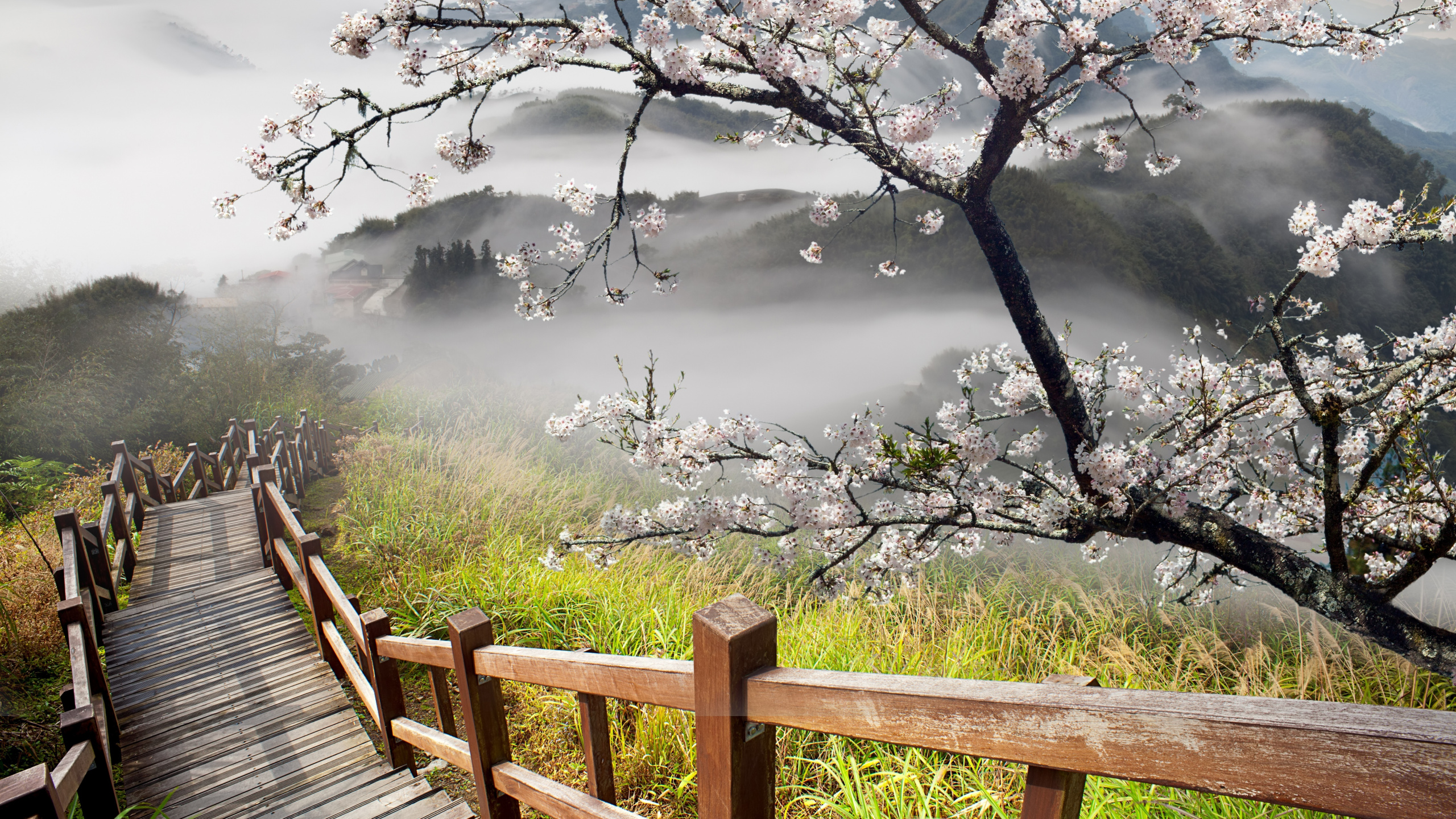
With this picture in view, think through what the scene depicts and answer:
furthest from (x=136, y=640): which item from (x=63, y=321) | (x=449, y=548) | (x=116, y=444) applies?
(x=63, y=321)

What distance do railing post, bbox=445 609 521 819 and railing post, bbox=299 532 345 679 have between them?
222 centimetres

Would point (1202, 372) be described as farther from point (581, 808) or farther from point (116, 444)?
point (116, 444)

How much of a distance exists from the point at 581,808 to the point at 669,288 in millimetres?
1848

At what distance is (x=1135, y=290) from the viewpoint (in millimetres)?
8328

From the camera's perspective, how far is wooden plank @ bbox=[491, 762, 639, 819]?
136cm

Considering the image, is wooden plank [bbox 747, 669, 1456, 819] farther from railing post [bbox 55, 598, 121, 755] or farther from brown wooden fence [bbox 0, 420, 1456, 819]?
railing post [bbox 55, 598, 121, 755]

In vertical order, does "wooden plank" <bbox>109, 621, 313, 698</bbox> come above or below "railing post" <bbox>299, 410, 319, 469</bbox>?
below

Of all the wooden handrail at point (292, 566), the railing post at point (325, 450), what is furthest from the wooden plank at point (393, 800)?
the railing post at point (325, 450)

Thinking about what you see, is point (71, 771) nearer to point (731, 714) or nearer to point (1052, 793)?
point (731, 714)

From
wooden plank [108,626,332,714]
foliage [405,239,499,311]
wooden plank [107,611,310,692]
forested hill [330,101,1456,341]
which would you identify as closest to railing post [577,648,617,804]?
wooden plank [108,626,332,714]

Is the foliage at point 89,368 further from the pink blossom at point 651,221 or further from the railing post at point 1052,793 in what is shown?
the railing post at point 1052,793

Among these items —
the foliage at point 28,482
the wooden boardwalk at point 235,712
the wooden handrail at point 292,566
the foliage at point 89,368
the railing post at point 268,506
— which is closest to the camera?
the wooden boardwalk at point 235,712

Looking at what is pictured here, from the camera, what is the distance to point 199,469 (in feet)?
24.7

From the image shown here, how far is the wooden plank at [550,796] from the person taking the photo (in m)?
1.36
